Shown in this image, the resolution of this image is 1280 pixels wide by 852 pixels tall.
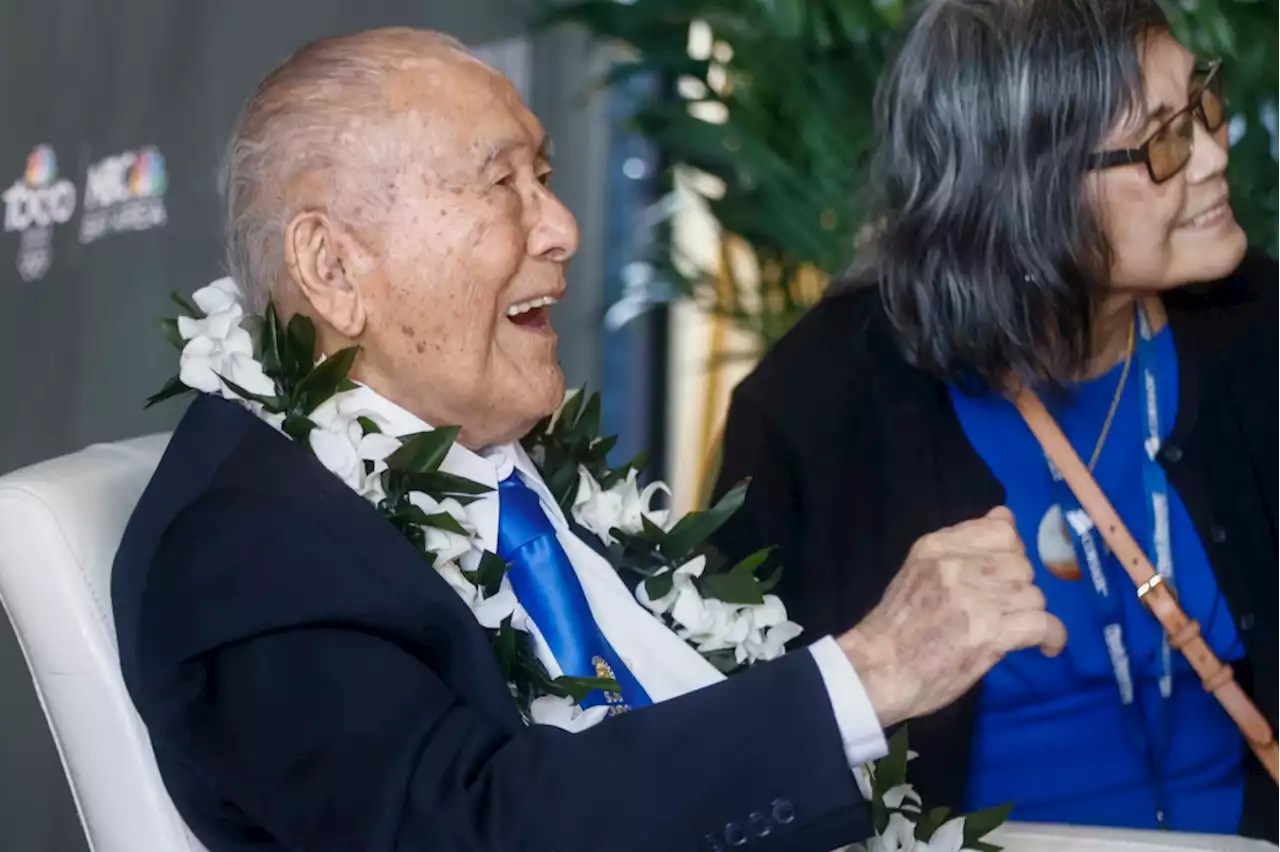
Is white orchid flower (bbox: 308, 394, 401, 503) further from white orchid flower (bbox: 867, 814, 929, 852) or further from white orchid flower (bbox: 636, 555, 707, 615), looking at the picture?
white orchid flower (bbox: 867, 814, 929, 852)

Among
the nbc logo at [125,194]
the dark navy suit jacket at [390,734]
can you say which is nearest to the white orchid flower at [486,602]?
the dark navy suit jacket at [390,734]

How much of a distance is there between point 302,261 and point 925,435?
0.80 m

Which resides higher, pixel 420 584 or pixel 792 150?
pixel 792 150

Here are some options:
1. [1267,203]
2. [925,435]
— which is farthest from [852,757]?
[1267,203]

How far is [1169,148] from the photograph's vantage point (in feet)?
5.74

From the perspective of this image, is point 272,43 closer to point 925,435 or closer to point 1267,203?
point 925,435

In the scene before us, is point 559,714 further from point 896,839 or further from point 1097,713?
point 1097,713

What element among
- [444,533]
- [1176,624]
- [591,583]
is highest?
[444,533]

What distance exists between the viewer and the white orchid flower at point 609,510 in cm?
160

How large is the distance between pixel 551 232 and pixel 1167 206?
74 centimetres

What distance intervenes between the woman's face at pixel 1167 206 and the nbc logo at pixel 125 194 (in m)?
1.27

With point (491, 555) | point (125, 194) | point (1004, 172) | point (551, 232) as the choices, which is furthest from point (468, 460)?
point (125, 194)

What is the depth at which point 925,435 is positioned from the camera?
6.04 ft

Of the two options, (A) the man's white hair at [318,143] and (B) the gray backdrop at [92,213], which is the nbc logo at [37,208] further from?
(A) the man's white hair at [318,143]
